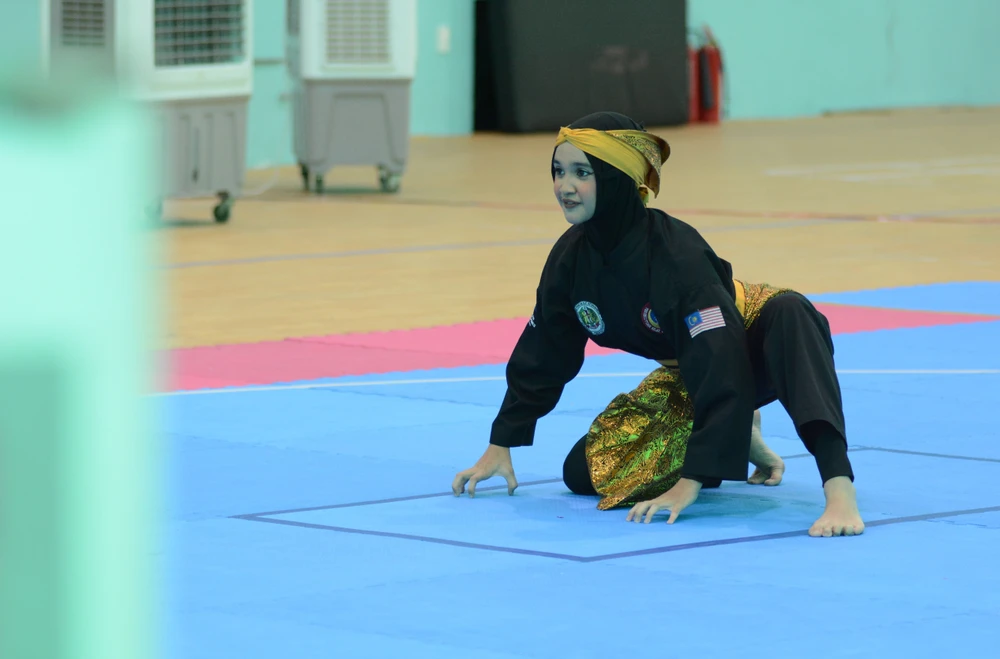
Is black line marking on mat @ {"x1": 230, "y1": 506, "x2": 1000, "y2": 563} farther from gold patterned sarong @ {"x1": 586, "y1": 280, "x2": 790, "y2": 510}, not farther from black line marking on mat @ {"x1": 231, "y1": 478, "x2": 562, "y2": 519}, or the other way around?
gold patterned sarong @ {"x1": 586, "y1": 280, "x2": 790, "y2": 510}

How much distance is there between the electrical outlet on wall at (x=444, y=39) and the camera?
22.4 metres

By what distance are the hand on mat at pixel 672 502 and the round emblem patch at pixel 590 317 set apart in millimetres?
439

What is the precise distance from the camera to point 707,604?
3230 millimetres

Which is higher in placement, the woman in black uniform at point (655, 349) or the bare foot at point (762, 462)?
the woman in black uniform at point (655, 349)

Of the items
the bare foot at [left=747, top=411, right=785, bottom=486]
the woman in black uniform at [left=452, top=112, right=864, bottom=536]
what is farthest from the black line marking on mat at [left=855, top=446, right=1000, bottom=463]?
the woman in black uniform at [left=452, top=112, right=864, bottom=536]

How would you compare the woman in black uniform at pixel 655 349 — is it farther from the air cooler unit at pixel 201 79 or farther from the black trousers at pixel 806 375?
the air cooler unit at pixel 201 79

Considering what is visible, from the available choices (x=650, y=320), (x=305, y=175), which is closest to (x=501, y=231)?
(x=305, y=175)

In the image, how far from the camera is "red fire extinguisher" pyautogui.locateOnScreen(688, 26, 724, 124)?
81.7ft

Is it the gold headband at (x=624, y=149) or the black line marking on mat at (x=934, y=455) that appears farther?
the black line marking on mat at (x=934, y=455)

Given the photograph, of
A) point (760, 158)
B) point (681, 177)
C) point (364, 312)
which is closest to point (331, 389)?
point (364, 312)

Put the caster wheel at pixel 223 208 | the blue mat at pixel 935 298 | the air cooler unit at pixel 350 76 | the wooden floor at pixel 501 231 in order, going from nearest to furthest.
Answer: the blue mat at pixel 935 298
the wooden floor at pixel 501 231
the caster wheel at pixel 223 208
the air cooler unit at pixel 350 76

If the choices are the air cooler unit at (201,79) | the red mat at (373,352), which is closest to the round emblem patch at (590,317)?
the red mat at (373,352)

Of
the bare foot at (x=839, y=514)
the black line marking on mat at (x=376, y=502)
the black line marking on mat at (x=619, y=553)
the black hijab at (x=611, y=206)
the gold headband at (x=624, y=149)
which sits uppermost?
the gold headband at (x=624, y=149)

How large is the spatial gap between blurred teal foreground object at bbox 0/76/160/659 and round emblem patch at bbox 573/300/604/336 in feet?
11.7
